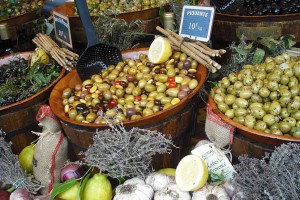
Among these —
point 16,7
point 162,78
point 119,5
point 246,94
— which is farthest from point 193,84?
point 16,7

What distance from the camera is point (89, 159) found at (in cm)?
208

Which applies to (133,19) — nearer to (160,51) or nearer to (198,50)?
(160,51)

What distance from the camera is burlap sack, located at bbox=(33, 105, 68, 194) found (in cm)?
247

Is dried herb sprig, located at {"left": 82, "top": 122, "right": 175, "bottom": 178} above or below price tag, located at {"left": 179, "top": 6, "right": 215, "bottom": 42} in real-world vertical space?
below

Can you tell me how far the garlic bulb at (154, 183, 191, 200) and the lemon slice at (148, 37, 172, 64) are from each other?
1.12m

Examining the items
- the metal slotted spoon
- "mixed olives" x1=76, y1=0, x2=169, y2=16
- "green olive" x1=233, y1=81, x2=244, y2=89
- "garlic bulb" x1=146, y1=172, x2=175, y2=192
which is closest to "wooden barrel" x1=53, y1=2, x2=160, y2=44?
"mixed olives" x1=76, y1=0, x2=169, y2=16

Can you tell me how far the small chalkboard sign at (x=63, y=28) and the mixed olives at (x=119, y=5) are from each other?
0.64 m

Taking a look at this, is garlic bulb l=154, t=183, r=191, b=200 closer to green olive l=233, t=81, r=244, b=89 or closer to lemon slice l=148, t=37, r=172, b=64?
green olive l=233, t=81, r=244, b=89

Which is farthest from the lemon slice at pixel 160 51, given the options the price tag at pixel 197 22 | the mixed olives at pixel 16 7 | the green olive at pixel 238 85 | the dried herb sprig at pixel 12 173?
the mixed olives at pixel 16 7

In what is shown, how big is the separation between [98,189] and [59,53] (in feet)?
5.03

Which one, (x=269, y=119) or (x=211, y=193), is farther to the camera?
(x=269, y=119)

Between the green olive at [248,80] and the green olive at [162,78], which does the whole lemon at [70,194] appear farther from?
the green olive at [248,80]

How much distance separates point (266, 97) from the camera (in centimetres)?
217

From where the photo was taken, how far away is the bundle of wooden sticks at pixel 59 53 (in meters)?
3.12
